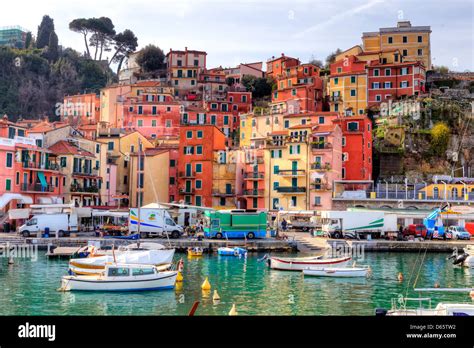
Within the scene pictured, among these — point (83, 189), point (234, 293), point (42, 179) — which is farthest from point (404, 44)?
point (234, 293)

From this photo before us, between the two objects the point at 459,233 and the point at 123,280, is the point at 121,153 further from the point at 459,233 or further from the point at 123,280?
the point at 123,280

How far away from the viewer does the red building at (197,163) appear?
58.5 m

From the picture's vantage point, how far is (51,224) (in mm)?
42406

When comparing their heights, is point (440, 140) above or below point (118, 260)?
above

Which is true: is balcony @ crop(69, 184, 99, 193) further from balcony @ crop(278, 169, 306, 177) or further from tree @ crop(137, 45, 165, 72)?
tree @ crop(137, 45, 165, 72)

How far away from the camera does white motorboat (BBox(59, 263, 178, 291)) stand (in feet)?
77.0

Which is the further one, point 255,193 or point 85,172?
point 255,193

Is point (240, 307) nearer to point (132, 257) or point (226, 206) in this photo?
point (132, 257)

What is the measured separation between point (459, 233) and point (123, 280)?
3165 centimetres

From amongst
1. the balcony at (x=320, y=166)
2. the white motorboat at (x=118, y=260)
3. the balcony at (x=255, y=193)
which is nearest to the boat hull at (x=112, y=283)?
the white motorboat at (x=118, y=260)

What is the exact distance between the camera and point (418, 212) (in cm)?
4762
